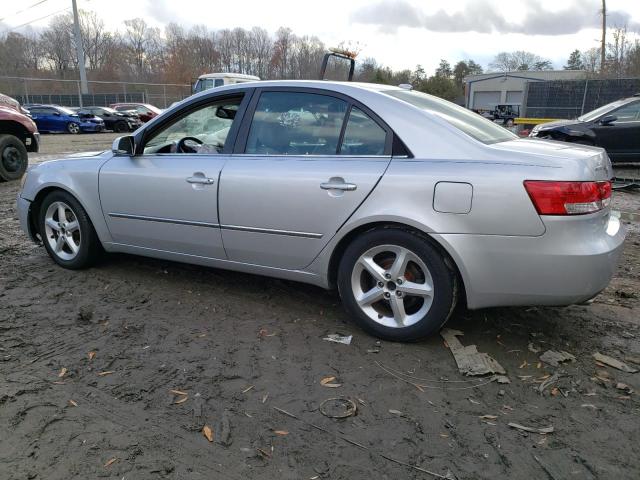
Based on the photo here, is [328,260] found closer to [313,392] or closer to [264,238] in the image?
[264,238]

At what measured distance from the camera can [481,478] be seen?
219cm

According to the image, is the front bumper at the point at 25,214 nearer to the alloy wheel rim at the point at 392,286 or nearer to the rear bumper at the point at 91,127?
the alloy wheel rim at the point at 392,286

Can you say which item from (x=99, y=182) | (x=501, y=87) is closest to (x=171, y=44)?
(x=501, y=87)

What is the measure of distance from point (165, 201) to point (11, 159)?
745cm

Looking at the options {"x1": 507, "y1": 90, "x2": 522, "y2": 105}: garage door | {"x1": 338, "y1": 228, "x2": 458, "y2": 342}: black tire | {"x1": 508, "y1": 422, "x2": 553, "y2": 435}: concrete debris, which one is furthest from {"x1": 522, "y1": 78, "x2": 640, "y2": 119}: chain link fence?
{"x1": 507, "y1": 90, "x2": 522, "y2": 105}: garage door

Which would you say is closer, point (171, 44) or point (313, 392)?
point (313, 392)

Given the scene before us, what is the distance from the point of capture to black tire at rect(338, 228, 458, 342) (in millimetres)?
3113

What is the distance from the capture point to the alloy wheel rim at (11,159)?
970 centimetres

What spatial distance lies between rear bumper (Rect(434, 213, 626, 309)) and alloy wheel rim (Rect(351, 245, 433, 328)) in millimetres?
257

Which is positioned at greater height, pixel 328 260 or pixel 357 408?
pixel 328 260

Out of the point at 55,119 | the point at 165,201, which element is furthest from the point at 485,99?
the point at 165,201

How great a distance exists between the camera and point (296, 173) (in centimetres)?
348

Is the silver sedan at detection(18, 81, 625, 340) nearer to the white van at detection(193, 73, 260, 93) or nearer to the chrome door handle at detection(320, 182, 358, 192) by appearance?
the chrome door handle at detection(320, 182, 358, 192)

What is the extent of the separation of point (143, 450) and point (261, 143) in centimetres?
220
